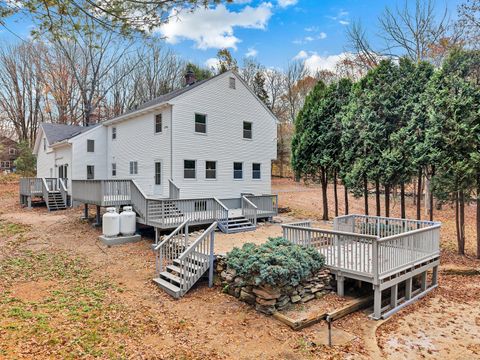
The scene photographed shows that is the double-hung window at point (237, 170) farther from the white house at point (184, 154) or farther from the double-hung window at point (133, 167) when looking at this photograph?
the double-hung window at point (133, 167)

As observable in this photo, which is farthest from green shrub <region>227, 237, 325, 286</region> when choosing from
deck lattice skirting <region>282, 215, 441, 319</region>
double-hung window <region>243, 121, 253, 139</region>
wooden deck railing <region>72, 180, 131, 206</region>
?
double-hung window <region>243, 121, 253, 139</region>

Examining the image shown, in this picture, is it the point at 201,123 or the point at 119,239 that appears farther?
the point at 201,123

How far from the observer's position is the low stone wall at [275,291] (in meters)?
6.51

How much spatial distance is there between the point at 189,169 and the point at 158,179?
5.78 ft

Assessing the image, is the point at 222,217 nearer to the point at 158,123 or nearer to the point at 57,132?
the point at 158,123

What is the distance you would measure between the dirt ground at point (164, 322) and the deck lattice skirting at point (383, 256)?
0.50 metres

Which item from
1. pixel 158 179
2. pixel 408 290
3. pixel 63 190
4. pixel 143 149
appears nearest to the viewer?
pixel 408 290

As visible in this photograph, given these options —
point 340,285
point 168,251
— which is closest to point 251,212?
point 168,251

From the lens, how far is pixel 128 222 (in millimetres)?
12281

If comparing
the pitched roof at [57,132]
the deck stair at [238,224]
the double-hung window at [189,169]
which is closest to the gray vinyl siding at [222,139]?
the double-hung window at [189,169]

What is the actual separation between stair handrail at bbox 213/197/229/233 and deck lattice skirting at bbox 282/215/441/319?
4211 millimetres

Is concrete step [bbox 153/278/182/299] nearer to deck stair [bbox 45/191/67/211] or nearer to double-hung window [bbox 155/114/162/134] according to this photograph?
double-hung window [bbox 155/114/162/134]

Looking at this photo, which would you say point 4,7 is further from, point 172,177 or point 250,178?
point 250,178

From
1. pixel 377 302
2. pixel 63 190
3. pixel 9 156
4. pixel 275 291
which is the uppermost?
pixel 9 156
